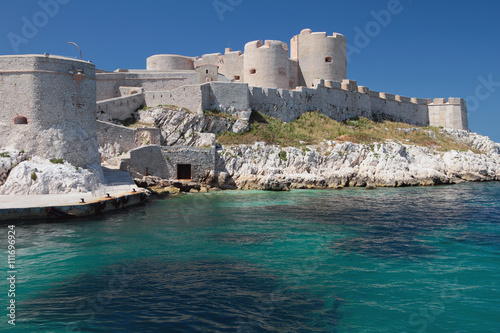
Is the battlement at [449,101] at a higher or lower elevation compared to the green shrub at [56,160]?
higher

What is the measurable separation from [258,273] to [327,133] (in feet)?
74.7

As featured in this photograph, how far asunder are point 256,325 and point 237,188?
Answer: 58.1 feet

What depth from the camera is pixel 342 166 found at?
25.6 m

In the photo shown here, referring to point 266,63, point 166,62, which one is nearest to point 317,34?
point 266,63

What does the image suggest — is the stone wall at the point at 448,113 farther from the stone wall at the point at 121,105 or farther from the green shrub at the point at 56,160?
the green shrub at the point at 56,160

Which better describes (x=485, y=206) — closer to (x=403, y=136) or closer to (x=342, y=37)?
(x=403, y=136)

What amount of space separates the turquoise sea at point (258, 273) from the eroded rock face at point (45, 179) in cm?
375

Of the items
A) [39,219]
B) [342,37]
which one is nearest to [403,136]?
[342,37]


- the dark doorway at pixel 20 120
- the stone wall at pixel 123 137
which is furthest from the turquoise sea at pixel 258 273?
the stone wall at pixel 123 137

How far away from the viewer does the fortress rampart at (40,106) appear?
16.1 meters

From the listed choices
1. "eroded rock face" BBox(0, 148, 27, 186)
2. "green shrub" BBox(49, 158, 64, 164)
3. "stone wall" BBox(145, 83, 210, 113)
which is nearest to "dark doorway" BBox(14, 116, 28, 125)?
"eroded rock face" BBox(0, 148, 27, 186)

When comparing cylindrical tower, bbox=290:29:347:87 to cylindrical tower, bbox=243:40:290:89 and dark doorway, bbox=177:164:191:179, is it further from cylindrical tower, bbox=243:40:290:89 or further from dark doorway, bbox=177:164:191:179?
dark doorway, bbox=177:164:191:179

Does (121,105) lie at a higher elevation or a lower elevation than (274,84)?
lower

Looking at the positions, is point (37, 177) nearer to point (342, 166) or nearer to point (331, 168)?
point (331, 168)
